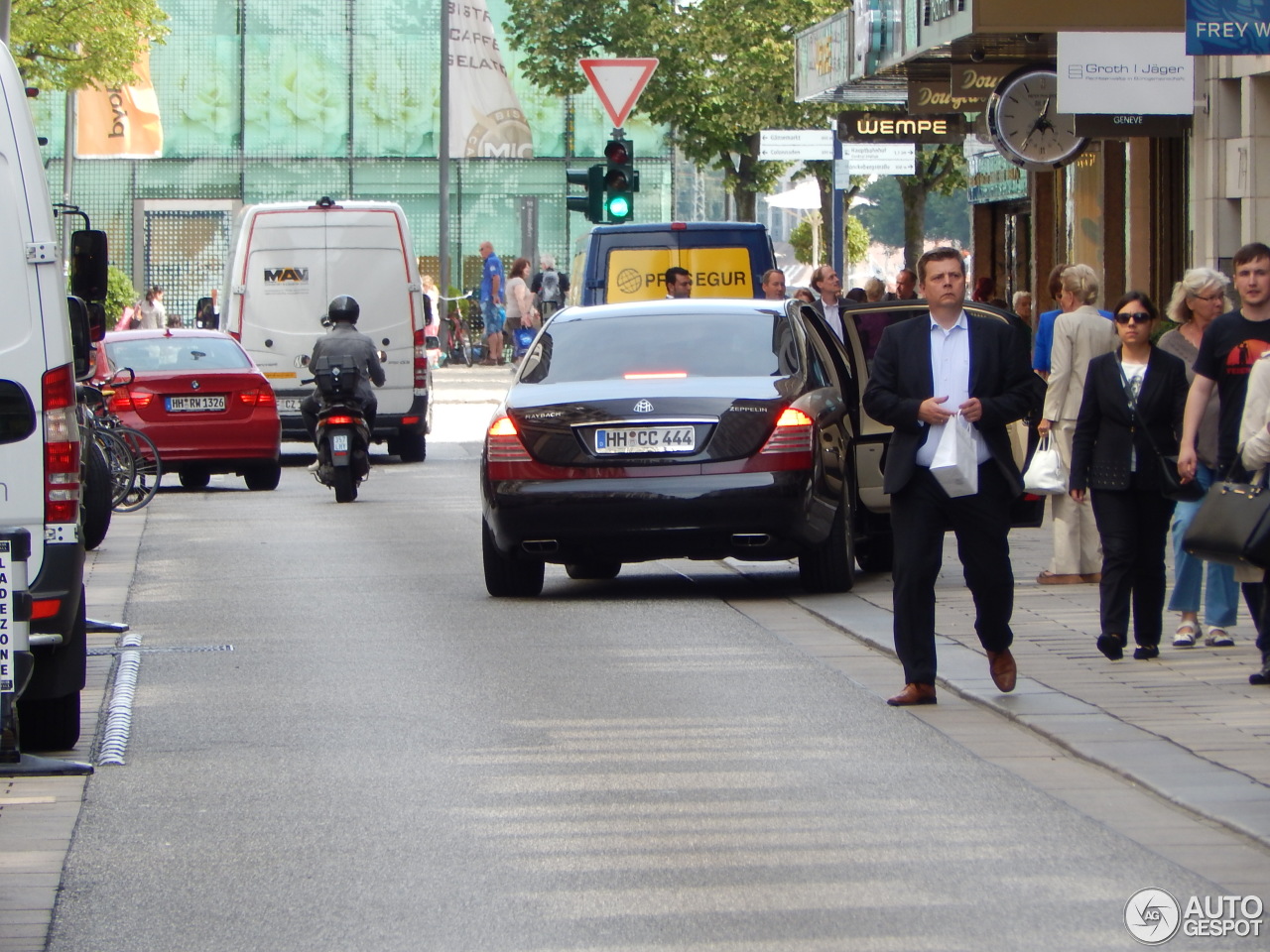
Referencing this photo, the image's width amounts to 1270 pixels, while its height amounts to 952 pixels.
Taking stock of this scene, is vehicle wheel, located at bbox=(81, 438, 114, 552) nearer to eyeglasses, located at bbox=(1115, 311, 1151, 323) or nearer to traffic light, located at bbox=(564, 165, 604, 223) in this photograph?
eyeglasses, located at bbox=(1115, 311, 1151, 323)

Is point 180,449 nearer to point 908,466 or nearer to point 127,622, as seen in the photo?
point 127,622

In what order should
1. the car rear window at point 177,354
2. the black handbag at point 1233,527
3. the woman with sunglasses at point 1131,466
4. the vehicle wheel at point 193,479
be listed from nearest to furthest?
the black handbag at point 1233,527
the woman with sunglasses at point 1131,466
the car rear window at point 177,354
the vehicle wheel at point 193,479

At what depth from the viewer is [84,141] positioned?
48.8 m

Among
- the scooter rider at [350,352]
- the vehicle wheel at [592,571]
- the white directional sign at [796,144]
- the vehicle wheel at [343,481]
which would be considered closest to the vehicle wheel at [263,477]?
the scooter rider at [350,352]

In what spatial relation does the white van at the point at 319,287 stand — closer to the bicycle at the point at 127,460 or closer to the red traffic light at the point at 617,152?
the red traffic light at the point at 617,152

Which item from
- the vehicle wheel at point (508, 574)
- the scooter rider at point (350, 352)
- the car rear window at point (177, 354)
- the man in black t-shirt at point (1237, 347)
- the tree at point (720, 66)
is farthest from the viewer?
the tree at point (720, 66)

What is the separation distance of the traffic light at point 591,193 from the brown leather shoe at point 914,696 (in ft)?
51.1

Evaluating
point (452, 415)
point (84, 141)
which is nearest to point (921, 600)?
point (452, 415)

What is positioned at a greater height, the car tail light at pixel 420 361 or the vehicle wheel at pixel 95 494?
the car tail light at pixel 420 361

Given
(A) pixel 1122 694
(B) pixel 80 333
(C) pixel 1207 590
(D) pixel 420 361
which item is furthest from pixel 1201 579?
(D) pixel 420 361

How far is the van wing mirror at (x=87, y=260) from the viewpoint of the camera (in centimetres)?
983

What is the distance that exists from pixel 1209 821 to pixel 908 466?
2.41 metres

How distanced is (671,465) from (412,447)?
14.2 metres

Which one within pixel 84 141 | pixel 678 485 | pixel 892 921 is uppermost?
pixel 84 141
